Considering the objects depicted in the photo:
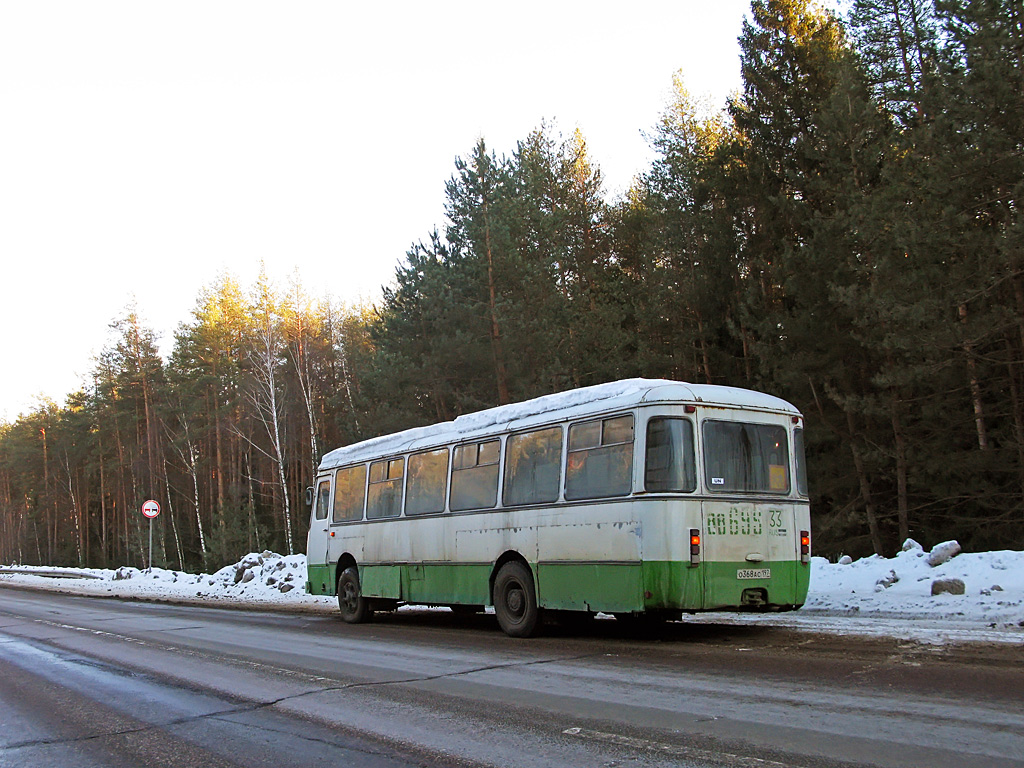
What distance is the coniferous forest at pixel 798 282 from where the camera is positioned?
59.3ft

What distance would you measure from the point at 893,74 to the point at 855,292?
7.48 metres

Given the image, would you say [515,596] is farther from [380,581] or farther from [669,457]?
[380,581]

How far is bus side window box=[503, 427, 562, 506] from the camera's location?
36.0 ft

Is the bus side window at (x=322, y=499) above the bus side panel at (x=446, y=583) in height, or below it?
above

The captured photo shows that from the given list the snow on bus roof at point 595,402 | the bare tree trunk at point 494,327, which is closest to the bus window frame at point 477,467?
the snow on bus roof at point 595,402

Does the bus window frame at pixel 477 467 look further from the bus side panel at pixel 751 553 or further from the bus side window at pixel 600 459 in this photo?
the bus side panel at pixel 751 553

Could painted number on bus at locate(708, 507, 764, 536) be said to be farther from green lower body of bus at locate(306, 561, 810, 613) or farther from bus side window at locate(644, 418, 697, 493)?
bus side window at locate(644, 418, 697, 493)

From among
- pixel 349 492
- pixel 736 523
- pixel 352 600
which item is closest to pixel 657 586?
pixel 736 523

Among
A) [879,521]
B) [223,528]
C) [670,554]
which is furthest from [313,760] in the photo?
[223,528]

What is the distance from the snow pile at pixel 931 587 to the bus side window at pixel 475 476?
4752 mm

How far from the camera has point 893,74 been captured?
77.9ft

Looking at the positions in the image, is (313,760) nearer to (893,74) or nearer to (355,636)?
(355,636)

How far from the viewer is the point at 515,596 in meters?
11.5

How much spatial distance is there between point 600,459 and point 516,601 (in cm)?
247
